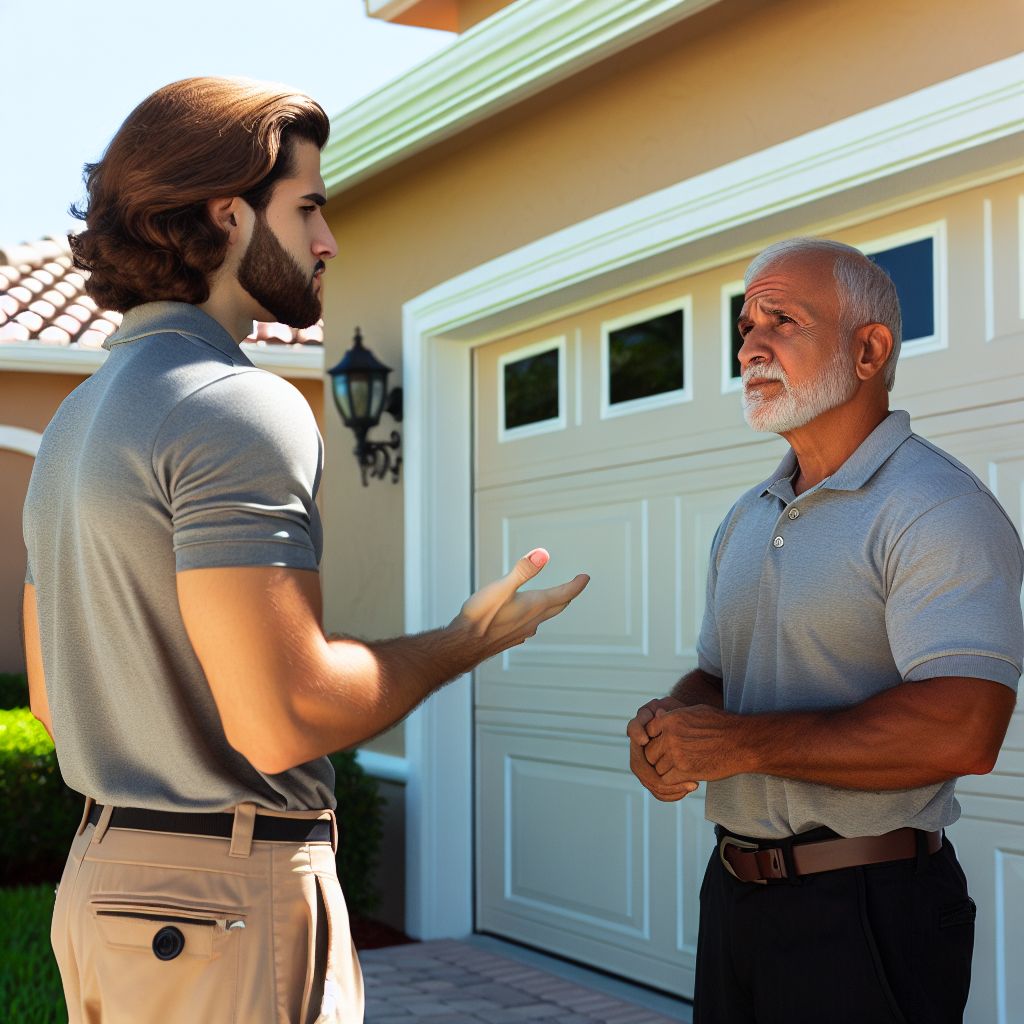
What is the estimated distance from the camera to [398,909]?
242 inches

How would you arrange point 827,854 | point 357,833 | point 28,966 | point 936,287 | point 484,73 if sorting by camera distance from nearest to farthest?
1. point 827,854
2. point 936,287
3. point 28,966
4. point 484,73
5. point 357,833

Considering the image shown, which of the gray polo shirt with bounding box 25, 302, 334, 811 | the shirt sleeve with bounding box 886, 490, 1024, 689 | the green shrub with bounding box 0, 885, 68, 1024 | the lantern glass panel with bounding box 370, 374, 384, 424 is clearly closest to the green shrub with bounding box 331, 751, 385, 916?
the green shrub with bounding box 0, 885, 68, 1024

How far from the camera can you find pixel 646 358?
16.9 ft

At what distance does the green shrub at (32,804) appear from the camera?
22.3 feet

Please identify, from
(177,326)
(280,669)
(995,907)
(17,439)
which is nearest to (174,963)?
(280,669)

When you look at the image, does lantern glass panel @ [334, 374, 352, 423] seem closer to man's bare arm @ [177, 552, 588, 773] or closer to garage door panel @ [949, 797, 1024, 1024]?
garage door panel @ [949, 797, 1024, 1024]

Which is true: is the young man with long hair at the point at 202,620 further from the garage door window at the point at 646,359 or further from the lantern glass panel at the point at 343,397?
the lantern glass panel at the point at 343,397

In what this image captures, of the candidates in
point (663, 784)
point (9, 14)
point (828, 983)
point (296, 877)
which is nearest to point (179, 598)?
point (296, 877)

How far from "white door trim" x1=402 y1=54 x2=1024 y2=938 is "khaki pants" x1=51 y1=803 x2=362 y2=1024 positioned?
281 cm

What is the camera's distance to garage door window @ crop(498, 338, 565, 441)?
18.5 ft

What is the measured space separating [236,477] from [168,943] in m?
0.62

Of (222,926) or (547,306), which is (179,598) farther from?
(547,306)

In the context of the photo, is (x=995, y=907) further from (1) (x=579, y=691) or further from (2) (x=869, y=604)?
(1) (x=579, y=691)

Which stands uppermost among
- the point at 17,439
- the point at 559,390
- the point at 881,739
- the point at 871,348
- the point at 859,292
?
the point at 17,439
